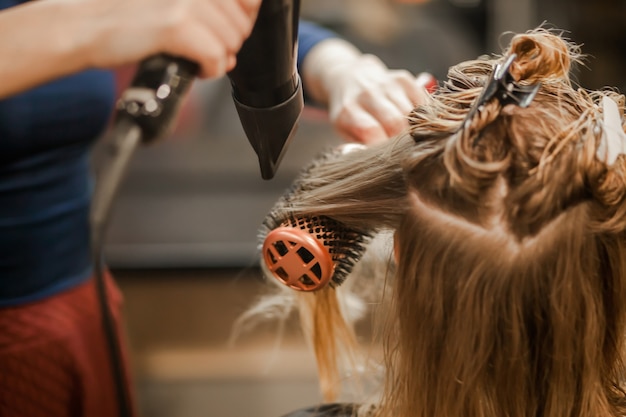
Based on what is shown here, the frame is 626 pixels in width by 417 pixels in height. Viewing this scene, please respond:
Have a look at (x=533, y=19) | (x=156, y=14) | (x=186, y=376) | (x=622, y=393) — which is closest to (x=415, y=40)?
(x=533, y=19)

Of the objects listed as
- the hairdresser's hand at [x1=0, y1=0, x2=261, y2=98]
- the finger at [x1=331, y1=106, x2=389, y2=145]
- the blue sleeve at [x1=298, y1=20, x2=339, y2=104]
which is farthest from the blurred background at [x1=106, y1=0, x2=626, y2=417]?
the hairdresser's hand at [x1=0, y1=0, x2=261, y2=98]

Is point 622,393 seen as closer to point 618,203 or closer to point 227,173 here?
point 618,203

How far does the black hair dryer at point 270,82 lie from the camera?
1.59ft

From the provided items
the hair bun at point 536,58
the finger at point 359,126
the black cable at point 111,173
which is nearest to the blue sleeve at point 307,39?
the finger at point 359,126

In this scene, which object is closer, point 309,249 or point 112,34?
point 112,34

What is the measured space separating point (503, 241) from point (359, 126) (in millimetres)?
288

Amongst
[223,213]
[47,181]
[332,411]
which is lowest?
[223,213]

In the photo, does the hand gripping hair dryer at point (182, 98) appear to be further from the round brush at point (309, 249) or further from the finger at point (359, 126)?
the finger at point (359, 126)

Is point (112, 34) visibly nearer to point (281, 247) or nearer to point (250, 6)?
point (250, 6)

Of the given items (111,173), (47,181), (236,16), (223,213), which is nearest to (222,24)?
(236,16)

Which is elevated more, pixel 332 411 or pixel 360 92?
pixel 360 92

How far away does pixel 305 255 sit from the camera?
0.56m

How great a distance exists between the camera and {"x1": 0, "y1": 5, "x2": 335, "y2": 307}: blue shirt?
2.42 feet

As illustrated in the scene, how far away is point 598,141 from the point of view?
50cm
